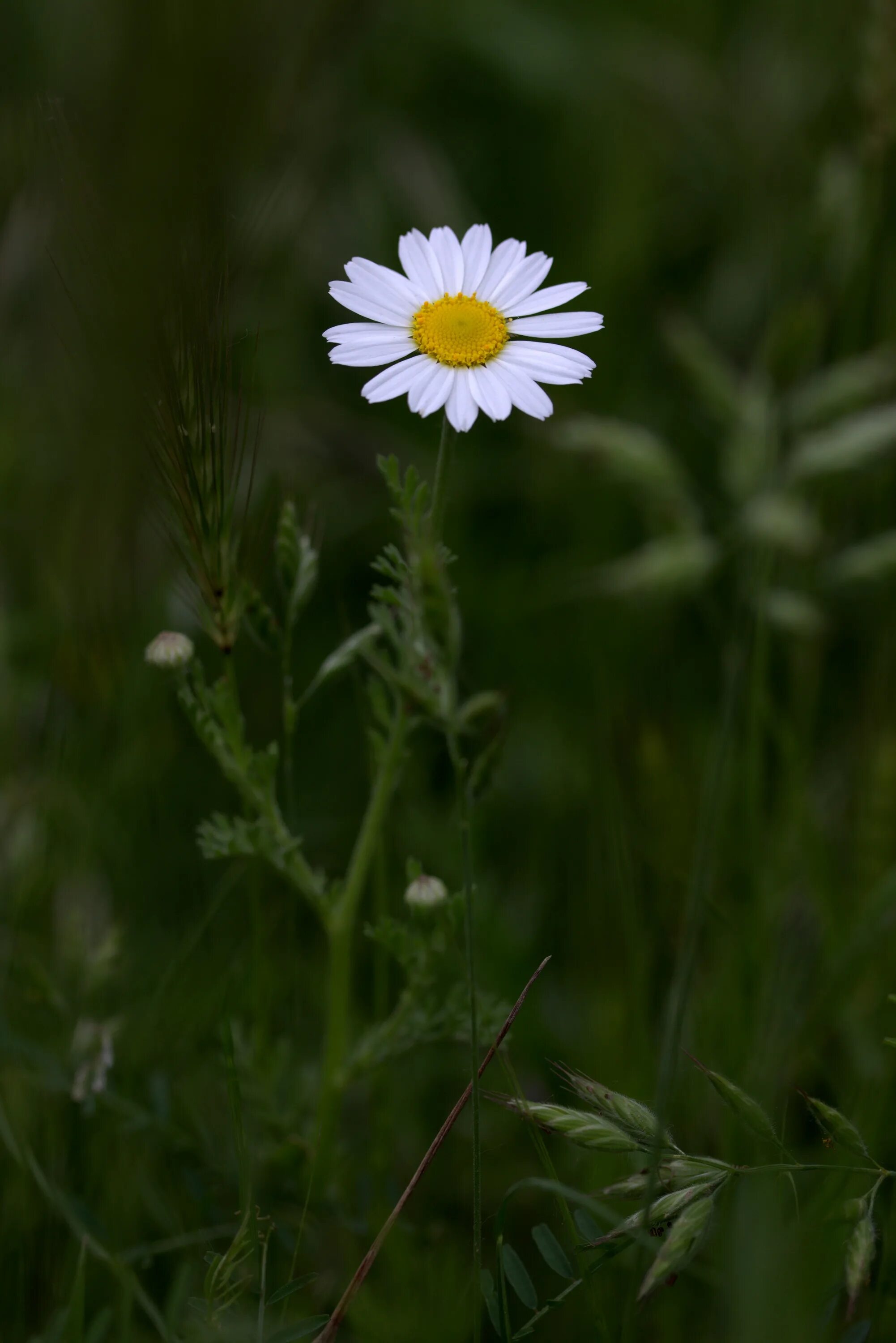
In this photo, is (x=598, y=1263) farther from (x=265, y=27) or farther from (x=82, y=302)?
(x=265, y=27)

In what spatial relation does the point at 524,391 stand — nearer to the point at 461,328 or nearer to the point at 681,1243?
the point at 461,328

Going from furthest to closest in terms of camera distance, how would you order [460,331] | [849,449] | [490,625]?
[490,625]
[849,449]
[460,331]

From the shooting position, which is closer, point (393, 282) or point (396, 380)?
point (396, 380)

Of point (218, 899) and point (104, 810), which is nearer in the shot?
point (218, 899)

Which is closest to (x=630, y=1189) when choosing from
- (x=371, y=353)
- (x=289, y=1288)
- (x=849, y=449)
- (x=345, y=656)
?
(x=289, y=1288)

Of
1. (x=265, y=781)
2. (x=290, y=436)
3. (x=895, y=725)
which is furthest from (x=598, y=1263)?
(x=290, y=436)

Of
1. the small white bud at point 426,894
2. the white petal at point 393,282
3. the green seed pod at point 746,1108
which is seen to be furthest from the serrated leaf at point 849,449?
the green seed pod at point 746,1108

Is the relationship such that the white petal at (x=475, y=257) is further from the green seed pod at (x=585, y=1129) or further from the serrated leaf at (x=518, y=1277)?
the serrated leaf at (x=518, y=1277)
